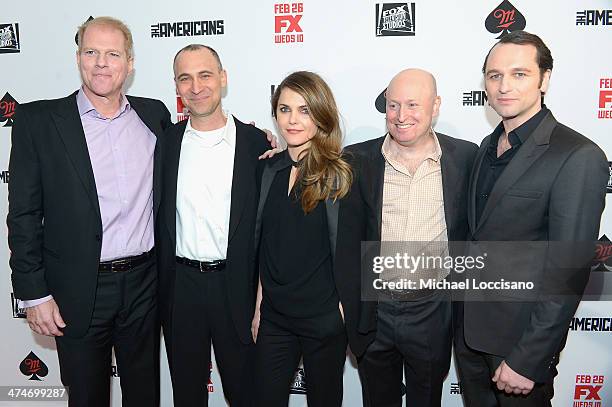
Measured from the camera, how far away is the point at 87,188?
2.19 metres

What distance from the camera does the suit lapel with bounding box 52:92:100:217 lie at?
7.18 feet

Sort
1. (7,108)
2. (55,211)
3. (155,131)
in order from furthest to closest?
(7,108) < (155,131) < (55,211)

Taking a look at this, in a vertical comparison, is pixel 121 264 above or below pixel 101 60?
below

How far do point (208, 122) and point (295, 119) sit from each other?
21.2 inches

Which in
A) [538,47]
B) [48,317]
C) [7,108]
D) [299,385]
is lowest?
[299,385]

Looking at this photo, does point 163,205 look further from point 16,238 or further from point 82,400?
point 82,400

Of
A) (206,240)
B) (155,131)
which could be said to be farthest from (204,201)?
(155,131)

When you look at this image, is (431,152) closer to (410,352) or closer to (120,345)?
(410,352)

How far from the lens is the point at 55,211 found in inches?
87.4

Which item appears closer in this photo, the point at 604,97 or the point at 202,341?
the point at 202,341

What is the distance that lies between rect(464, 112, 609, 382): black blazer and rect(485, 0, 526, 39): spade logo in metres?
1.12

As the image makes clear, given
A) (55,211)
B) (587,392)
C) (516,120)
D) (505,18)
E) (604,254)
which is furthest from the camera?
(587,392)

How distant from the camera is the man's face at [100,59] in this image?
2.25 metres

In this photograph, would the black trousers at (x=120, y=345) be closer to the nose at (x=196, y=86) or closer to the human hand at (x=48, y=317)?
the human hand at (x=48, y=317)
